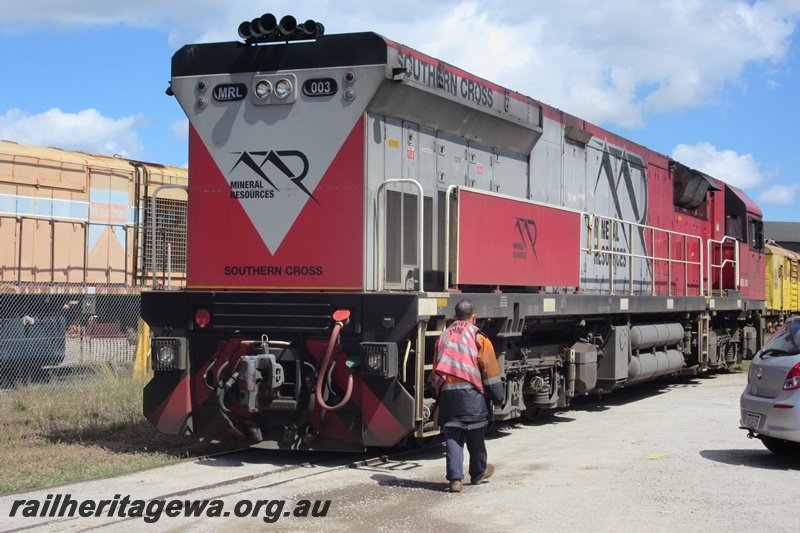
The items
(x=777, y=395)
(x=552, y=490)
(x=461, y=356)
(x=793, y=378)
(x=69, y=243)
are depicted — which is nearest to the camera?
(x=552, y=490)

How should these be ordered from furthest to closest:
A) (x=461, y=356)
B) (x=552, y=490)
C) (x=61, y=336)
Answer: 1. (x=61, y=336)
2. (x=461, y=356)
3. (x=552, y=490)

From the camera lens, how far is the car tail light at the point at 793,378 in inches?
316

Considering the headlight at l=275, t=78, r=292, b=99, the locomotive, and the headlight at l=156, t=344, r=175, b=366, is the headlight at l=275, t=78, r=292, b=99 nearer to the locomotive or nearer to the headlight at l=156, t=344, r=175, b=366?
the locomotive

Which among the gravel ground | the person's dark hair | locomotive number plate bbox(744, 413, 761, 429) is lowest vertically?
the gravel ground

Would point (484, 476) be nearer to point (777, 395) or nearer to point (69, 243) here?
point (777, 395)

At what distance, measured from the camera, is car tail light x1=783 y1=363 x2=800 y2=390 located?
26.3 feet

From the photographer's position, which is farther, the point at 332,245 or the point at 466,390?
the point at 332,245

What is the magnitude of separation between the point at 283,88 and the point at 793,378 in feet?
18.5

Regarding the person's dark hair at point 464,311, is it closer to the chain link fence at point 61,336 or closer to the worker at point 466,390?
the worker at point 466,390

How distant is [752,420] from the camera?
839cm

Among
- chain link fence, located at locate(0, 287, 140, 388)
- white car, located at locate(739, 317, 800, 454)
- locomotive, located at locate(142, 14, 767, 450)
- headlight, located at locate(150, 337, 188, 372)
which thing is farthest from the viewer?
chain link fence, located at locate(0, 287, 140, 388)

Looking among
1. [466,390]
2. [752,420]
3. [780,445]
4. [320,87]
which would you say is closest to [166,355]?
[320,87]

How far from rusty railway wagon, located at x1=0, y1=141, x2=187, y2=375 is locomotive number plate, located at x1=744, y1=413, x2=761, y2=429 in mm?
10040

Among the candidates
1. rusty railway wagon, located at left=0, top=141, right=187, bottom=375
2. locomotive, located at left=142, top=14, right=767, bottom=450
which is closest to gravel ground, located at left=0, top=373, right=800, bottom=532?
locomotive, located at left=142, top=14, right=767, bottom=450
